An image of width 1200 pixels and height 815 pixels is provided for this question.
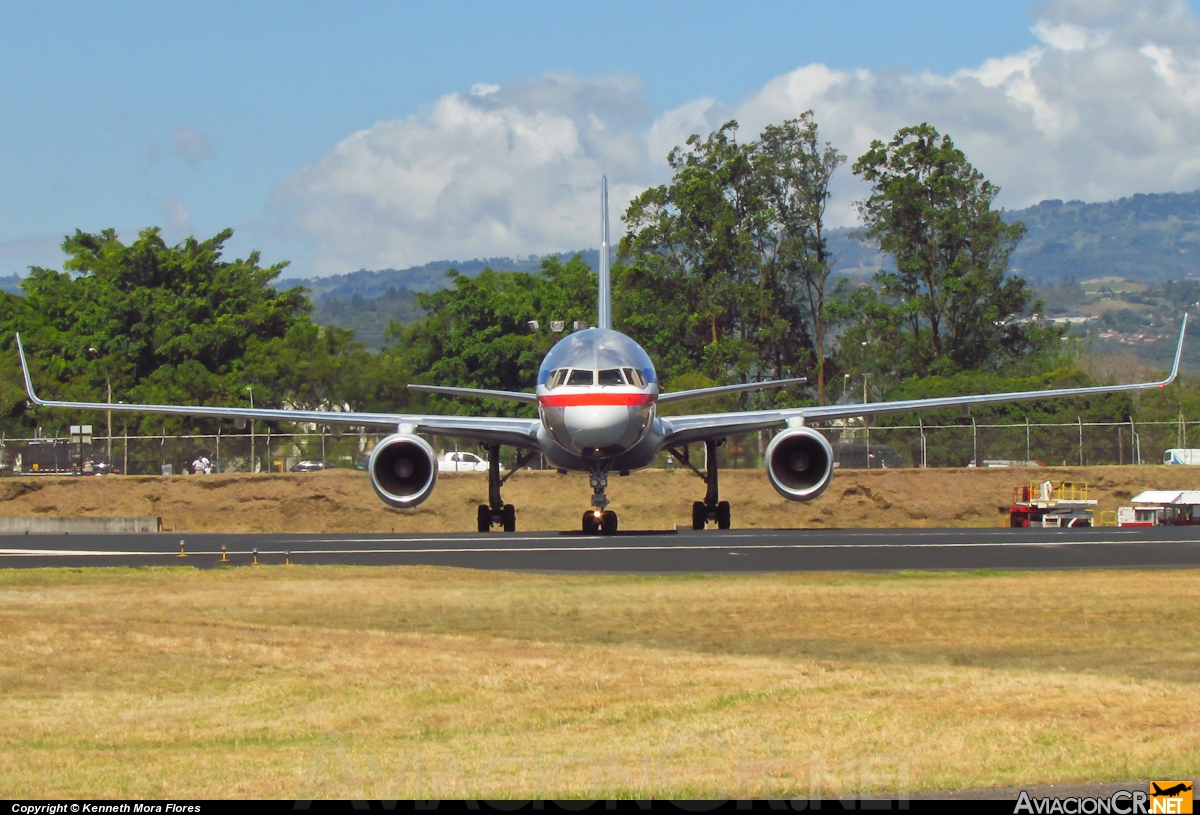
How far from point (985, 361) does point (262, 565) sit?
6940 cm

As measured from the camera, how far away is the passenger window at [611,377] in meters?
30.0

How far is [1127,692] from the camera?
36.4 ft

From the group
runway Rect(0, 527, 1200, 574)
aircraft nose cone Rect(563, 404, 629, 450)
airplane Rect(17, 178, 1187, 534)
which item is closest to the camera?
runway Rect(0, 527, 1200, 574)

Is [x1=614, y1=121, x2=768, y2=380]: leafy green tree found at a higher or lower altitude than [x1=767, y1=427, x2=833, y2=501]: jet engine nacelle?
higher

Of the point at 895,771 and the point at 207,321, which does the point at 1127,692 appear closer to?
the point at 895,771

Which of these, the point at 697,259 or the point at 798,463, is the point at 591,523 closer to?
the point at 798,463

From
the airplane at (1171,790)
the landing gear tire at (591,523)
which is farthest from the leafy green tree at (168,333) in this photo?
the airplane at (1171,790)

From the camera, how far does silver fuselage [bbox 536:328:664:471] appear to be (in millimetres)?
29797

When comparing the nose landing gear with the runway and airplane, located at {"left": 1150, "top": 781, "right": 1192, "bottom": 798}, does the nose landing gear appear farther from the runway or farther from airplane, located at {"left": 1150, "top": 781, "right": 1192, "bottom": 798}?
airplane, located at {"left": 1150, "top": 781, "right": 1192, "bottom": 798}

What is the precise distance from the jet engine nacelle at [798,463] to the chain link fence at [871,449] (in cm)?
2131

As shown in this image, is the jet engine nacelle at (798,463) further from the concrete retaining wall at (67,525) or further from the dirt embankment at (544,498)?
the concrete retaining wall at (67,525)

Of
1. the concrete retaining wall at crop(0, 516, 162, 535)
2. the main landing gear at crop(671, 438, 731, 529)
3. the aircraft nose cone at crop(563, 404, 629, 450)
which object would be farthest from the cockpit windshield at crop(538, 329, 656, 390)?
the concrete retaining wall at crop(0, 516, 162, 535)

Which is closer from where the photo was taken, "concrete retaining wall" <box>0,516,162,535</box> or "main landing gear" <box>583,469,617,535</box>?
"main landing gear" <box>583,469,617,535</box>

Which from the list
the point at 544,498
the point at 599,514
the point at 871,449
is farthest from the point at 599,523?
the point at 871,449
